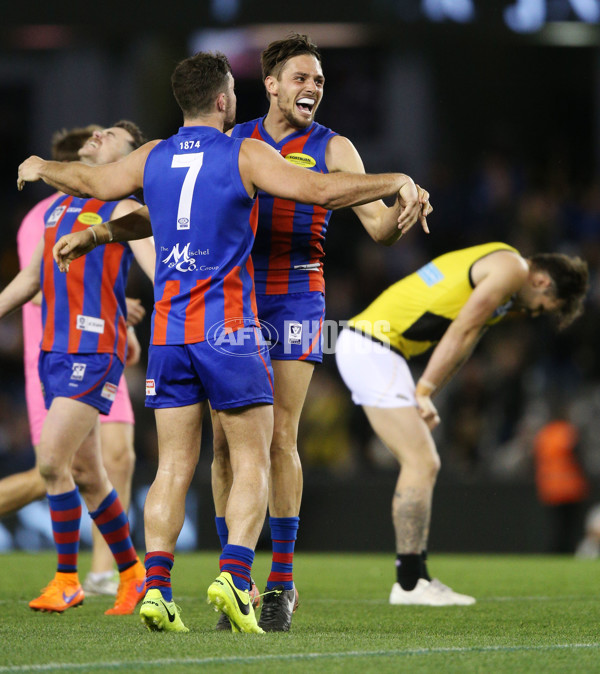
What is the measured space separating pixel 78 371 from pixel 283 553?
1.39 meters

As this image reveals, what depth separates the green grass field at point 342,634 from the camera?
341cm

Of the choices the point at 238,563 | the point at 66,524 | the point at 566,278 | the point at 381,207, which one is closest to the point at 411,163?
the point at 566,278

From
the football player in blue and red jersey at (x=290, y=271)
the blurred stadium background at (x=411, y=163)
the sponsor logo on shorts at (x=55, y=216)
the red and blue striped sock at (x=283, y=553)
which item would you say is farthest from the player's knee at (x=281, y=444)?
the blurred stadium background at (x=411, y=163)

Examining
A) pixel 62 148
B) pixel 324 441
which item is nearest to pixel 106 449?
pixel 62 148

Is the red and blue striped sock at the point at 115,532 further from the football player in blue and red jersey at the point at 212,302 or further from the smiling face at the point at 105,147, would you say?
the smiling face at the point at 105,147

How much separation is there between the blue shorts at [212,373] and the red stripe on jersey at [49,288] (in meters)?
1.31

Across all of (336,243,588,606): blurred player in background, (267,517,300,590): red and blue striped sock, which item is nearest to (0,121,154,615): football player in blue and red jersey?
(267,517,300,590): red and blue striped sock

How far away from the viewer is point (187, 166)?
4.27 metres

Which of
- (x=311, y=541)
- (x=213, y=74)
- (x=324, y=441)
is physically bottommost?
(x=311, y=541)

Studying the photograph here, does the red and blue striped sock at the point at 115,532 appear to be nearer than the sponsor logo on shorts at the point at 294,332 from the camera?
No

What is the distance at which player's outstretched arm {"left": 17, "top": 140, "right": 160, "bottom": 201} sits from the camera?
4.39 meters

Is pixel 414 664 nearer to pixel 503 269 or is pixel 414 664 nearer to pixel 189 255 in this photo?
pixel 189 255

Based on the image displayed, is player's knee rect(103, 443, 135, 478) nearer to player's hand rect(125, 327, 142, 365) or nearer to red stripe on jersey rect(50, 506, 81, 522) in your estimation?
player's hand rect(125, 327, 142, 365)

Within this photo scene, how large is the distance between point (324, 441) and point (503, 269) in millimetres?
6243
